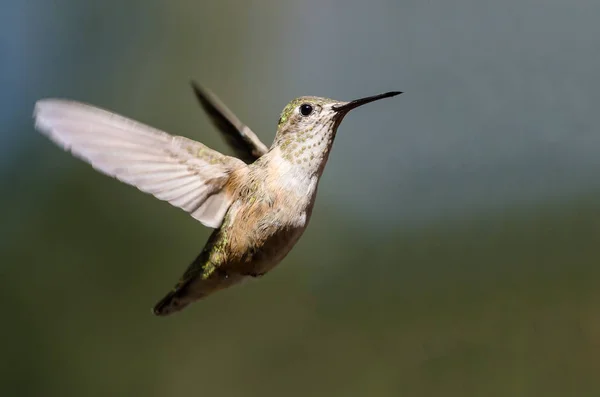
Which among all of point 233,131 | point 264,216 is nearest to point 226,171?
point 264,216

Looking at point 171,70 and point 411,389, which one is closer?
point 411,389

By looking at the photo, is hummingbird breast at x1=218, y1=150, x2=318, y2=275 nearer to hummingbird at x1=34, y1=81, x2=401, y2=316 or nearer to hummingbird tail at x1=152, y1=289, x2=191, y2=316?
hummingbird at x1=34, y1=81, x2=401, y2=316

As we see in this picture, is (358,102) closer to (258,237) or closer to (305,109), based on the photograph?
(305,109)

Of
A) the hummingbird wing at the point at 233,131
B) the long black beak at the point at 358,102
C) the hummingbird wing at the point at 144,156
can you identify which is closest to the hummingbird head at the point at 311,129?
the long black beak at the point at 358,102

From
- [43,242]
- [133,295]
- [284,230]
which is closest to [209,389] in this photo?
[133,295]

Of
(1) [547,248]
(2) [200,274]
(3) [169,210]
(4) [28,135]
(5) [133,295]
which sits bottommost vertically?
(1) [547,248]

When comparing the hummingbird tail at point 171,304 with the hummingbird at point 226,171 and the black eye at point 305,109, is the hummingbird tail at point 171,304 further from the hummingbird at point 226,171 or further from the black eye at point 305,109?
the black eye at point 305,109

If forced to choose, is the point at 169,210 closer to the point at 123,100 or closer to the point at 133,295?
the point at 133,295
